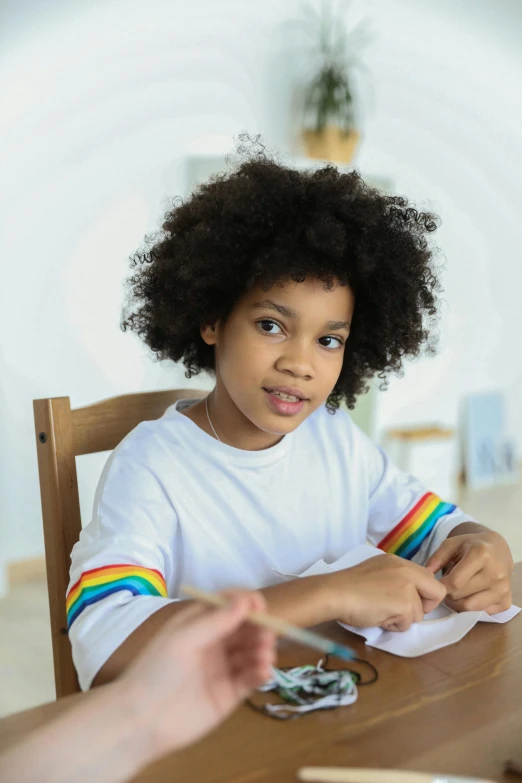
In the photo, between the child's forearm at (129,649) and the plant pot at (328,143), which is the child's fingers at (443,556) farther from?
the plant pot at (328,143)

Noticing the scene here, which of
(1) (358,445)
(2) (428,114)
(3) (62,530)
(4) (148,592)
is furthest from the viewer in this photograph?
(2) (428,114)

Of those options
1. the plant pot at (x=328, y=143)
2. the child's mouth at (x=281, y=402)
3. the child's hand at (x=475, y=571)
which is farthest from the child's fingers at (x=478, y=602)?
the plant pot at (x=328, y=143)

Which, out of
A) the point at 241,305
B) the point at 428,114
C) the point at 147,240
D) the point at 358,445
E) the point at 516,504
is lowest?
the point at 516,504

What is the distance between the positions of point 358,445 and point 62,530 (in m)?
0.46

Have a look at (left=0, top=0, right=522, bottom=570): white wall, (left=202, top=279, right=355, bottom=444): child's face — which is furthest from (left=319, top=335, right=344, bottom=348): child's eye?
(left=0, top=0, right=522, bottom=570): white wall

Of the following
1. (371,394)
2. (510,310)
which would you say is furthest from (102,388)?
(510,310)

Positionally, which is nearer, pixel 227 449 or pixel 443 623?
pixel 443 623

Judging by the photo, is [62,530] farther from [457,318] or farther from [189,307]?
[457,318]

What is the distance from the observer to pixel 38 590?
8.82 ft

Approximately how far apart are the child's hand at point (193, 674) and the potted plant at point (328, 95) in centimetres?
291

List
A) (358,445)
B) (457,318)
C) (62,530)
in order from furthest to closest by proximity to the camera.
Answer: (457,318) → (358,445) → (62,530)

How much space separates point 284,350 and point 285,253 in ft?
0.39

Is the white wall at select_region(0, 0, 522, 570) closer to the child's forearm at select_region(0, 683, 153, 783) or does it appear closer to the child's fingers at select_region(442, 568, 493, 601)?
the child's fingers at select_region(442, 568, 493, 601)

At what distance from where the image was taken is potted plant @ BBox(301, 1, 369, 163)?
10.5 ft
